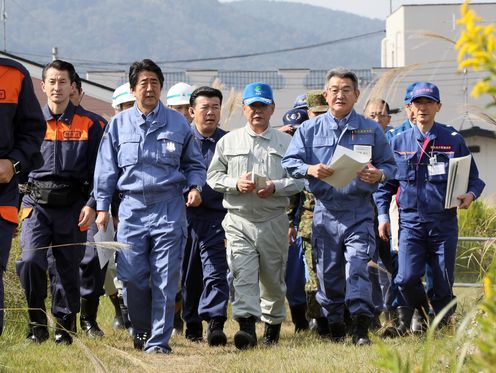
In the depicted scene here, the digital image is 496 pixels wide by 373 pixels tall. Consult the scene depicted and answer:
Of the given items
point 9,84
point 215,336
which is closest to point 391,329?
point 215,336

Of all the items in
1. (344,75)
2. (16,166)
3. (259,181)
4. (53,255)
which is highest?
(344,75)

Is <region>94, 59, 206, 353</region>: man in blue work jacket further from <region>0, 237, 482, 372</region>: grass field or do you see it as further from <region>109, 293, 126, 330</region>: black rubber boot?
<region>109, 293, 126, 330</region>: black rubber boot

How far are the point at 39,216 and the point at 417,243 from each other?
315 cm

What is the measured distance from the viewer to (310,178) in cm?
933

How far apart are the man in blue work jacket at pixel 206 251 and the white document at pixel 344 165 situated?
5.14ft

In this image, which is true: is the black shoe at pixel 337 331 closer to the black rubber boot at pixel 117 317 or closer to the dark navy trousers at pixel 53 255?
the dark navy trousers at pixel 53 255

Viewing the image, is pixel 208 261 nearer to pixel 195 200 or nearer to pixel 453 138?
pixel 195 200

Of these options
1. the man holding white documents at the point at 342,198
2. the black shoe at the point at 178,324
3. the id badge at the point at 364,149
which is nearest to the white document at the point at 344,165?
the man holding white documents at the point at 342,198

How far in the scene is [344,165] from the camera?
28.9 ft

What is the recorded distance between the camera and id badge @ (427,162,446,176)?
971 cm

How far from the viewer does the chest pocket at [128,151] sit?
8.89m

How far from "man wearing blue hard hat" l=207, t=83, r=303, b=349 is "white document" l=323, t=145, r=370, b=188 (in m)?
0.67

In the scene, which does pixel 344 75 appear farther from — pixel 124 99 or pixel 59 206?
pixel 124 99

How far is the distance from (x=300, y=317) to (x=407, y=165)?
187 centimetres
